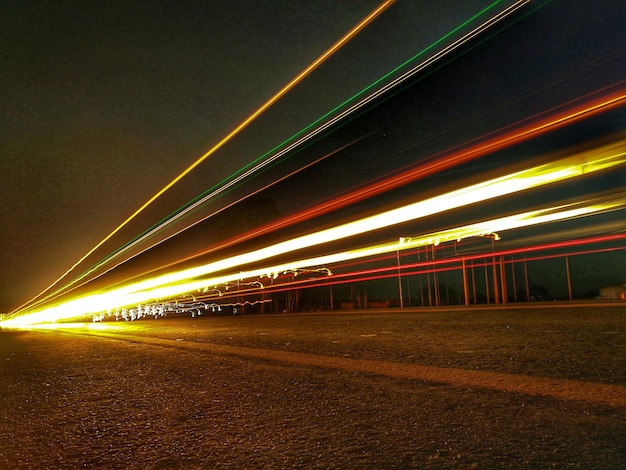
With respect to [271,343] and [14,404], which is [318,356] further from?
[14,404]

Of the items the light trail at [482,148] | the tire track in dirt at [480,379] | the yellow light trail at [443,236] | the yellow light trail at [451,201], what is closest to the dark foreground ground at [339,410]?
the tire track in dirt at [480,379]

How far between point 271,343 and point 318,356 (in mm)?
2155


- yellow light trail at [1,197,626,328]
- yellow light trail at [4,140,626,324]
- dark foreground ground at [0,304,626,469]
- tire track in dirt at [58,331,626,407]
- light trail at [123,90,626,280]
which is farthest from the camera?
yellow light trail at [1,197,626,328]

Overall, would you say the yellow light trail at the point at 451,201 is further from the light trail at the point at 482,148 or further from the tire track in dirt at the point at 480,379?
the tire track in dirt at the point at 480,379

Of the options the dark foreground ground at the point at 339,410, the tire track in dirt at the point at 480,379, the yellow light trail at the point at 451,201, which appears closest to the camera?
the dark foreground ground at the point at 339,410

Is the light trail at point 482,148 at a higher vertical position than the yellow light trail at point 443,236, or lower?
higher

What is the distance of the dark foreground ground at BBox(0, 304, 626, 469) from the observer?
7.70ft

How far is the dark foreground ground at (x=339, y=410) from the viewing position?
7.70ft

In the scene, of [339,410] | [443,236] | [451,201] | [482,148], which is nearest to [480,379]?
[339,410]

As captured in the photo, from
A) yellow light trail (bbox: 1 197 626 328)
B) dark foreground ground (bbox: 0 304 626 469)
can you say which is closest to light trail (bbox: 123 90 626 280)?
yellow light trail (bbox: 1 197 626 328)

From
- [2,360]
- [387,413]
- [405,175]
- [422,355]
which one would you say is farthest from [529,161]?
[2,360]

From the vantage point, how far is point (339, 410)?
10.5ft

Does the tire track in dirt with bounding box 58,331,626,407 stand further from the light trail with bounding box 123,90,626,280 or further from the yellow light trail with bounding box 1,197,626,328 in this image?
the yellow light trail with bounding box 1,197,626,328

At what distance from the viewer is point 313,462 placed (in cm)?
227
